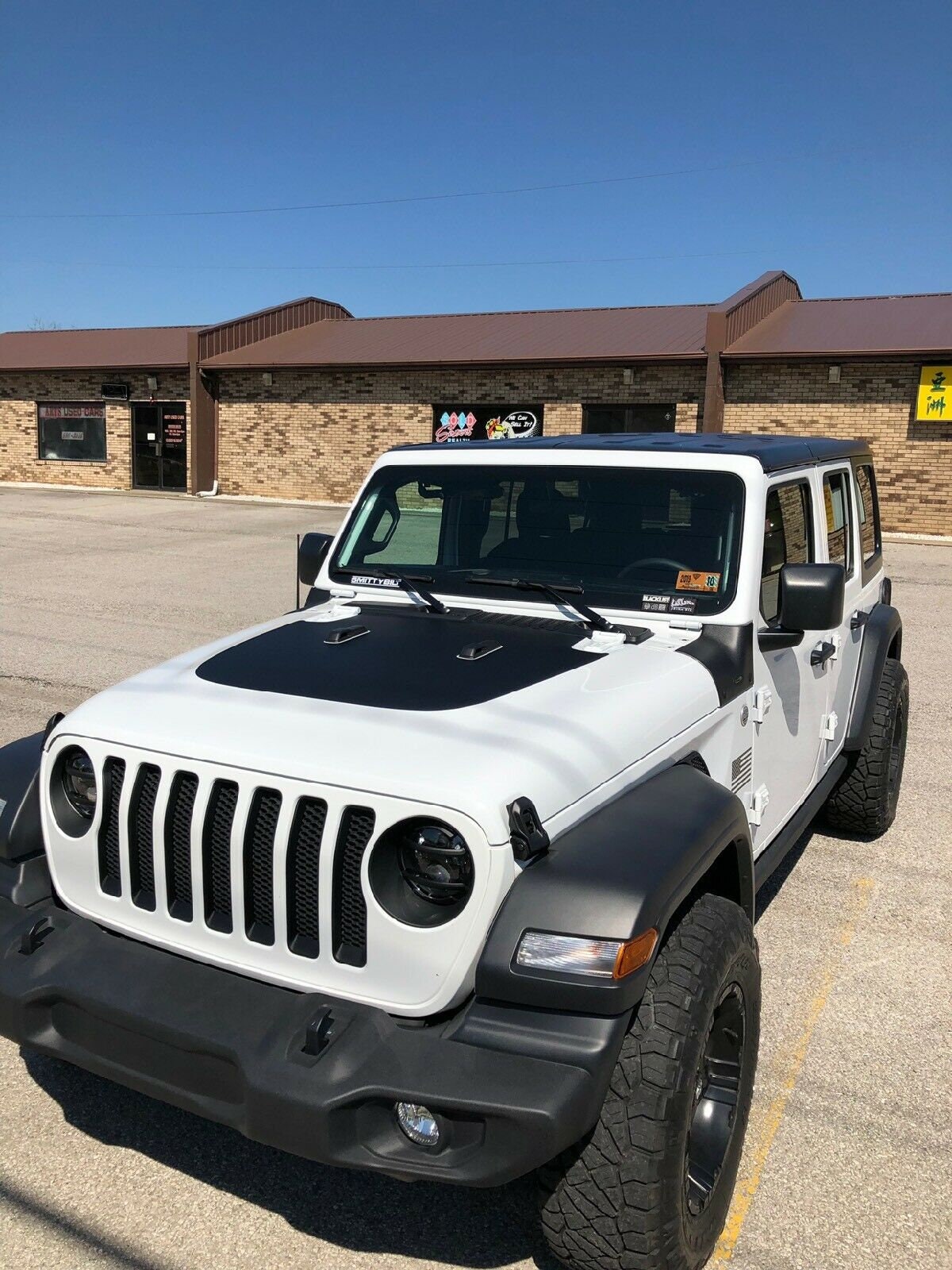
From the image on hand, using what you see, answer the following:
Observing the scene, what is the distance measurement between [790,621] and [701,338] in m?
20.4

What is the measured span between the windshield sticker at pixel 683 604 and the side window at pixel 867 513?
6.58 ft

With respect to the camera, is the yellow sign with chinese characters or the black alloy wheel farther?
the yellow sign with chinese characters

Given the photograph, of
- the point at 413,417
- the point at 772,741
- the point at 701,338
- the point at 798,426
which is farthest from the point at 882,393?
the point at 772,741

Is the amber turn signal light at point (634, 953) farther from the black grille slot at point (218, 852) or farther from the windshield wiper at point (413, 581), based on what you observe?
the windshield wiper at point (413, 581)

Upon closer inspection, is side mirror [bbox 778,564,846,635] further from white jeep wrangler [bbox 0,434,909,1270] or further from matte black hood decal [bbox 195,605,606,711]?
matte black hood decal [bbox 195,605,606,711]

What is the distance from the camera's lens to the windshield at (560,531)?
3537 mm

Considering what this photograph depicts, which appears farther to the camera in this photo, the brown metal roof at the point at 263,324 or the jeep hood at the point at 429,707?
the brown metal roof at the point at 263,324

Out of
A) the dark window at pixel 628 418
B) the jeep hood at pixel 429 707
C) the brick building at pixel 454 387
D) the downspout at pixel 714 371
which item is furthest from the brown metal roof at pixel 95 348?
the jeep hood at pixel 429 707

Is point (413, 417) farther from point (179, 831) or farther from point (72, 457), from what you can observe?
point (179, 831)

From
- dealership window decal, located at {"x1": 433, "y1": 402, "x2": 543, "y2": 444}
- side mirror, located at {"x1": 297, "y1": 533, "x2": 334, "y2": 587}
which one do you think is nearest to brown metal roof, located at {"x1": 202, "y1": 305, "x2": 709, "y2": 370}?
dealership window decal, located at {"x1": 433, "y1": 402, "x2": 543, "y2": 444}

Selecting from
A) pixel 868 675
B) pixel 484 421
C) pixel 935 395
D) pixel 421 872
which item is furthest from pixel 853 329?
pixel 421 872

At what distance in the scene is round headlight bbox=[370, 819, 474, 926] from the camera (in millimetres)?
2279

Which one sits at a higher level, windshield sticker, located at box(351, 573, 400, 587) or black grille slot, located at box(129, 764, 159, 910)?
windshield sticker, located at box(351, 573, 400, 587)

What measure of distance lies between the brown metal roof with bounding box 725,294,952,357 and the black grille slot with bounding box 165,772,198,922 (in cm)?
1985
